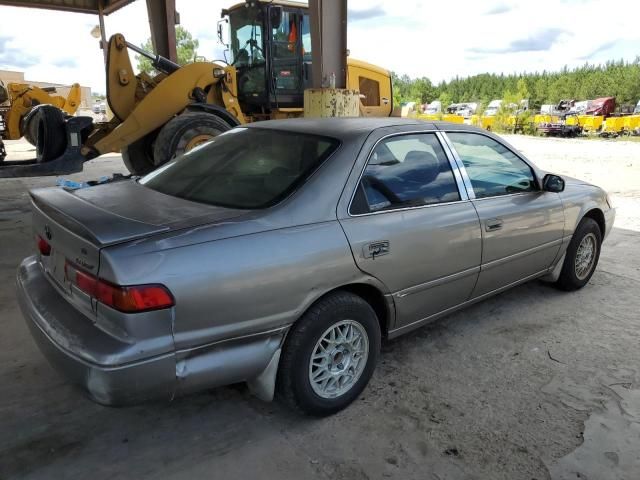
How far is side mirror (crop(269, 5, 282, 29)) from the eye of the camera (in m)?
8.52

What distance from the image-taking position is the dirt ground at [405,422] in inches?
91.6

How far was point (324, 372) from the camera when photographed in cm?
264

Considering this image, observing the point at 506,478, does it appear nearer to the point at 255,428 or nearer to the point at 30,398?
the point at 255,428

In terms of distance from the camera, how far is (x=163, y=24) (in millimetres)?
10281

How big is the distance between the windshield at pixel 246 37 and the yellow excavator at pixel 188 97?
0.02 m

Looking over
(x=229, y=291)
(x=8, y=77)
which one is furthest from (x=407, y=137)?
(x=8, y=77)

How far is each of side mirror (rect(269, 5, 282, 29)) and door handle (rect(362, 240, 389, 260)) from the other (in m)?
7.05

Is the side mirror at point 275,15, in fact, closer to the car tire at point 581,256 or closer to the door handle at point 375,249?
the car tire at point 581,256

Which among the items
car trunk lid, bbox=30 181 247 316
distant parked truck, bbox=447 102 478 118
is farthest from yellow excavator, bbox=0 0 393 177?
distant parked truck, bbox=447 102 478 118

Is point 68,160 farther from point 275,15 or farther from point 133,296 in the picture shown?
point 133,296

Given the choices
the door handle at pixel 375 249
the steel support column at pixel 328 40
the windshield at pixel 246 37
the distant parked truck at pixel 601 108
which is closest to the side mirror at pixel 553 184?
the door handle at pixel 375 249

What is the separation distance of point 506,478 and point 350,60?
10.5 metres

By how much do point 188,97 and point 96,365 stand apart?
6.46 metres

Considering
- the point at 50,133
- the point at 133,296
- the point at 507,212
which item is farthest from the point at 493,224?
the point at 50,133
